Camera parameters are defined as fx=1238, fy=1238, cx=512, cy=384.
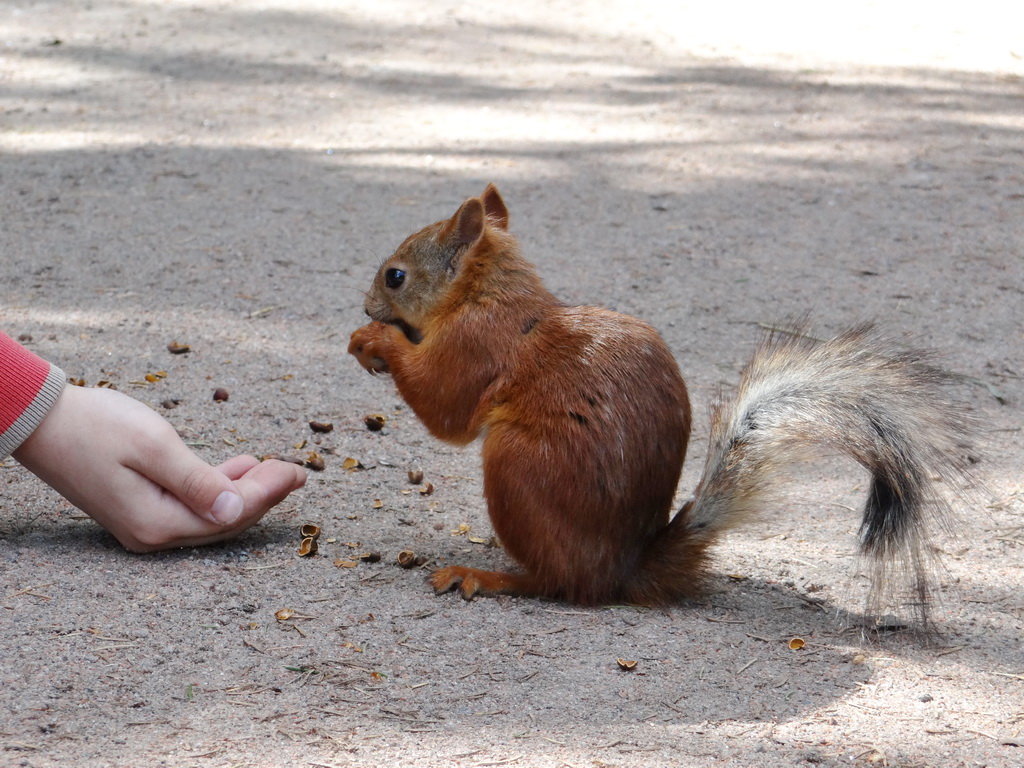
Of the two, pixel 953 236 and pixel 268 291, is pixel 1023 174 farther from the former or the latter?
pixel 268 291

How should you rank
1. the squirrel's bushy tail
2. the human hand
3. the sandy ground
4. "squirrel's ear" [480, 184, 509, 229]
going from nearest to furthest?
the sandy ground, the squirrel's bushy tail, the human hand, "squirrel's ear" [480, 184, 509, 229]

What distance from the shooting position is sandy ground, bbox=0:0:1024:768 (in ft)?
6.07

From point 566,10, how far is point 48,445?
20.8 feet

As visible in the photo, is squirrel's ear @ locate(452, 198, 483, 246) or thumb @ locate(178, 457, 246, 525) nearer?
thumb @ locate(178, 457, 246, 525)

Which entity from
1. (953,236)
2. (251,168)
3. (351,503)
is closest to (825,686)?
Answer: (351,503)

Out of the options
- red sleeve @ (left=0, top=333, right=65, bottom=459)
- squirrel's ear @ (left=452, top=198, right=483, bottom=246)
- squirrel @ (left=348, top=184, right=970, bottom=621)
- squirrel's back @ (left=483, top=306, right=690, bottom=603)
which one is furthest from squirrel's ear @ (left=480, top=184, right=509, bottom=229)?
red sleeve @ (left=0, top=333, right=65, bottom=459)

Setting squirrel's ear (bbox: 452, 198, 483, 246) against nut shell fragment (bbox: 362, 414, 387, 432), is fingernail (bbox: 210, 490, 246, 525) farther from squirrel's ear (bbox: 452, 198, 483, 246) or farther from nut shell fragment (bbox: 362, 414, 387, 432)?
nut shell fragment (bbox: 362, 414, 387, 432)

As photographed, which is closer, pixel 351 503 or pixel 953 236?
pixel 351 503

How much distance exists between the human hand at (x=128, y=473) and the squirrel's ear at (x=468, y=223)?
0.68 meters

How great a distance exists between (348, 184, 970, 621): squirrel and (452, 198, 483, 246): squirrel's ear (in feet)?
0.60

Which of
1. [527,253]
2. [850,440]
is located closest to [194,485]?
[850,440]

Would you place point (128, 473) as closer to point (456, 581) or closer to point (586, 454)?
point (456, 581)

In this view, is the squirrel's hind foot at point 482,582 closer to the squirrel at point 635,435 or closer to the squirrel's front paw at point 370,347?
the squirrel at point 635,435

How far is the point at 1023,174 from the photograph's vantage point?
5184 mm
